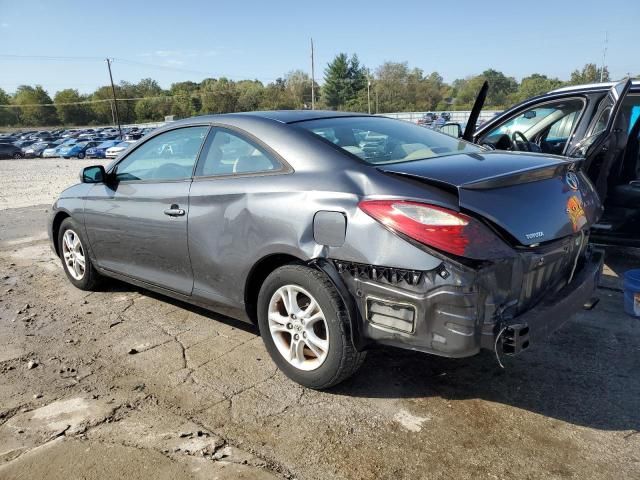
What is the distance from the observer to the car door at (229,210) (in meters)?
3.09

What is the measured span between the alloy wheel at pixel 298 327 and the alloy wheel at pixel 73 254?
2608mm

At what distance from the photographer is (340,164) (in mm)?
2830

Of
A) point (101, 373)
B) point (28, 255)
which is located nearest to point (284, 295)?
point (101, 373)

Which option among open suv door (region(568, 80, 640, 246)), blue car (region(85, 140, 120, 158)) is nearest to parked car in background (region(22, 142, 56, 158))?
blue car (region(85, 140, 120, 158))

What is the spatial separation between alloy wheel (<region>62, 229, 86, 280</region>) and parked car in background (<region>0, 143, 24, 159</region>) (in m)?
42.7

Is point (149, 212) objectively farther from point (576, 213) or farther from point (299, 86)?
point (299, 86)

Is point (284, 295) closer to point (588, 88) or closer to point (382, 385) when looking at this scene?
point (382, 385)

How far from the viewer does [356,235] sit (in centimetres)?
260

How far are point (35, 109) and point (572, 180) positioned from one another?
114450 millimetres

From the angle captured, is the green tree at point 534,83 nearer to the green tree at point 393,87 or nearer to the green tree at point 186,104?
the green tree at point 393,87

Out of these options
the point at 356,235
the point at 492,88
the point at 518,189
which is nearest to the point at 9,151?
the point at 356,235

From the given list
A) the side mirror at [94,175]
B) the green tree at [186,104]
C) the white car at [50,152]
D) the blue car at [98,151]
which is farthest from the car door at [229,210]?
the green tree at [186,104]

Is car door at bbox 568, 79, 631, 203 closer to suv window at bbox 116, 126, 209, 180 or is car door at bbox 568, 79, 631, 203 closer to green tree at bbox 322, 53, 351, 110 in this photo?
suv window at bbox 116, 126, 209, 180

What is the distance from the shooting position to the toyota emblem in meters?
3.08
